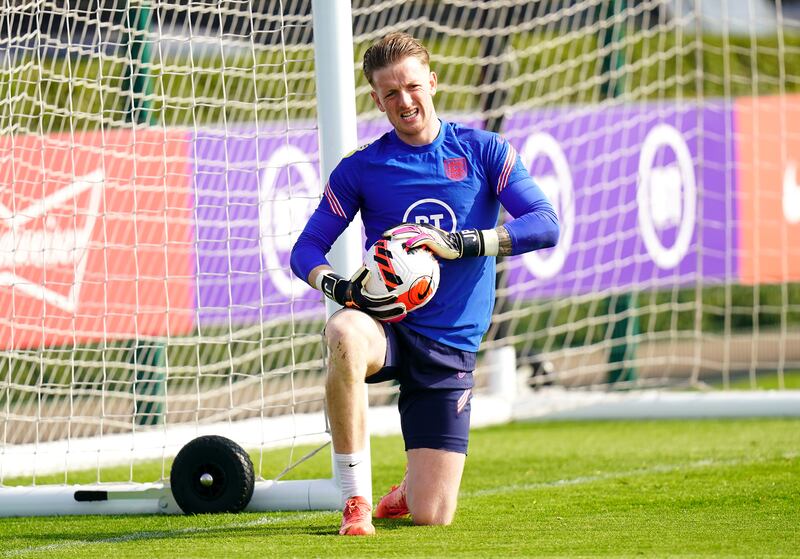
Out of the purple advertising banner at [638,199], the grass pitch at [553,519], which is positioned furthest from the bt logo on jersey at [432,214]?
the purple advertising banner at [638,199]

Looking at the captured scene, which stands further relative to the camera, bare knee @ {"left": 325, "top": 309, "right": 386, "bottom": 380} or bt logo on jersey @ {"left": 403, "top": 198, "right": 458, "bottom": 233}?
bt logo on jersey @ {"left": 403, "top": 198, "right": 458, "bottom": 233}

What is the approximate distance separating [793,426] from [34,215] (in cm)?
463

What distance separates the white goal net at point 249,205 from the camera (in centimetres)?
596

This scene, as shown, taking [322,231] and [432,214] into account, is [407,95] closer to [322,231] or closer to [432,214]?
[432,214]

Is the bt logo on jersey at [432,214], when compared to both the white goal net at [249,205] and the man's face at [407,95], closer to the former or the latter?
the man's face at [407,95]

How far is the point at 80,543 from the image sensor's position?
454 cm

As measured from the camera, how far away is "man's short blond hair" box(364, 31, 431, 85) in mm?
4531

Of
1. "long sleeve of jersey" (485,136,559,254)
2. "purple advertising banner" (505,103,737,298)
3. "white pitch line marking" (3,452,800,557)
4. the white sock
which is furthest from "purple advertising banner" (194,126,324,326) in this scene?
"purple advertising banner" (505,103,737,298)

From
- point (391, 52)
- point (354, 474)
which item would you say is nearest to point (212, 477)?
point (354, 474)

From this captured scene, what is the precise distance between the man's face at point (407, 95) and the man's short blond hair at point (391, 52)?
0.02m

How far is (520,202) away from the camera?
463 cm

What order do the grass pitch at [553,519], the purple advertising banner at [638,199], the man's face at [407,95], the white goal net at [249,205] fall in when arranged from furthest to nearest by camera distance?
the purple advertising banner at [638,199], the white goal net at [249,205], the man's face at [407,95], the grass pitch at [553,519]

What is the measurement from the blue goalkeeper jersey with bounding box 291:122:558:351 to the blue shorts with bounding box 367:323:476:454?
0.05m

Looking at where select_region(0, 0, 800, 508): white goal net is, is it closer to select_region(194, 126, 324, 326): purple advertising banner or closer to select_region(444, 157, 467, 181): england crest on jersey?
select_region(194, 126, 324, 326): purple advertising banner
